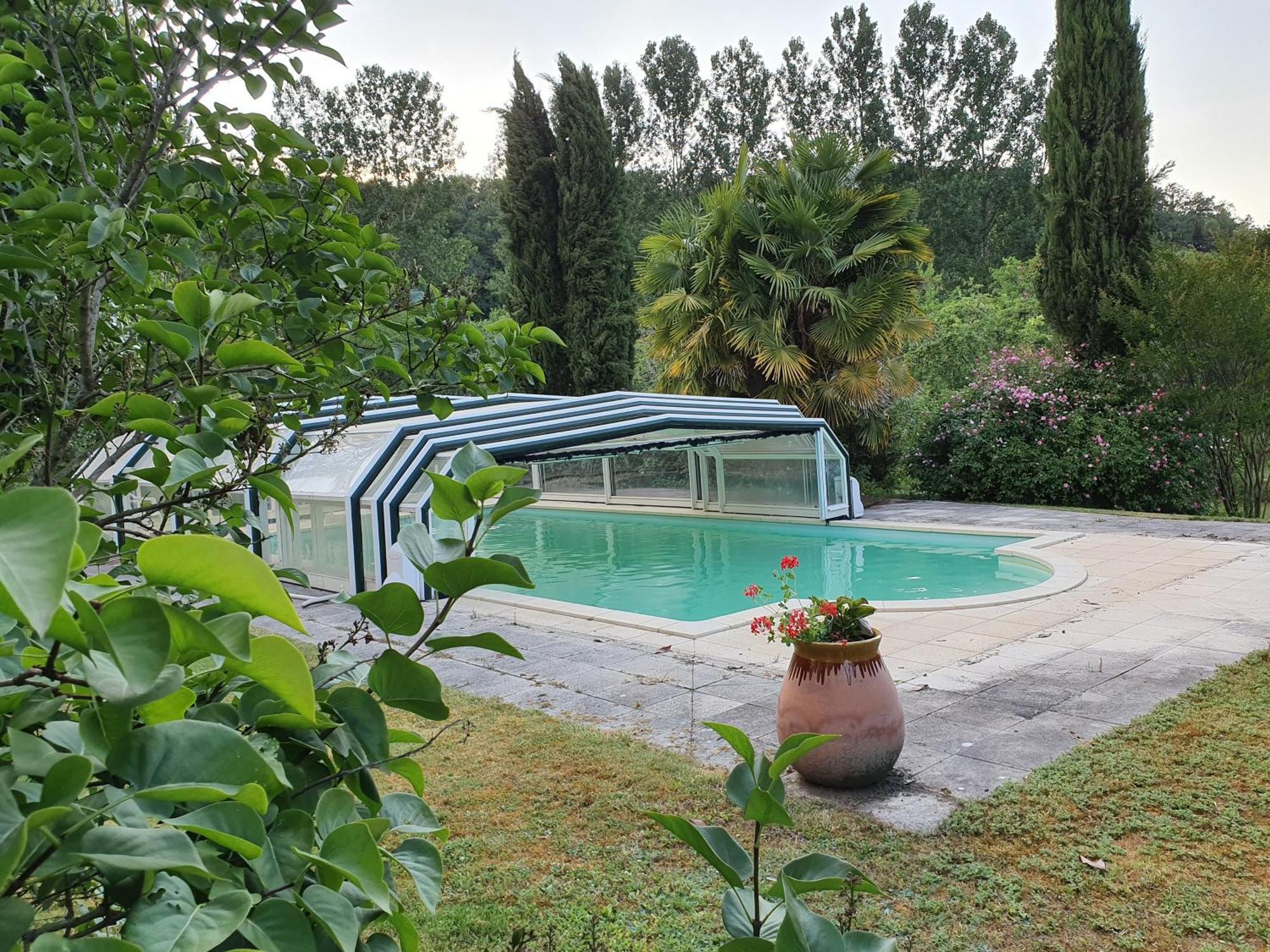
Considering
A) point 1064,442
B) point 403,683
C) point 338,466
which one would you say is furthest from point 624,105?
point 403,683

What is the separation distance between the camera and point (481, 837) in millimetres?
3928

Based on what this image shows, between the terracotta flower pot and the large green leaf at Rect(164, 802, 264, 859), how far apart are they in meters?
3.88

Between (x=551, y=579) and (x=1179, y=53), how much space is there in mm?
14921

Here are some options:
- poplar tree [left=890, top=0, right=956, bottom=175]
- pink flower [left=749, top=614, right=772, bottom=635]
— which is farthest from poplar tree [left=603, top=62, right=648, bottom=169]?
pink flower [left=749, top=614, right=772, bottom=635]

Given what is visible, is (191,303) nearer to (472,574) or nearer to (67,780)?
(472,574)

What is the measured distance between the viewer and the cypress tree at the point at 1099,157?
16.0 m

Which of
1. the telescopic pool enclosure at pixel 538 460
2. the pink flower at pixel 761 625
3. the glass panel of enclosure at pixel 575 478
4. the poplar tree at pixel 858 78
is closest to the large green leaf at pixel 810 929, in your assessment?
the pink flower at pixel 761 625

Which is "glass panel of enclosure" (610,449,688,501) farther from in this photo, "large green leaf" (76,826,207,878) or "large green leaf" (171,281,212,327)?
"large green leaf" (76,826,207,878)

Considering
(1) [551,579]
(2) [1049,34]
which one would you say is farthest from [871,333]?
(2) [1049,34]

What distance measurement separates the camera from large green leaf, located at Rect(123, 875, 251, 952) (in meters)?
0.56

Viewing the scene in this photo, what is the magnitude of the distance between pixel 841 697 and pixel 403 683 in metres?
3.80

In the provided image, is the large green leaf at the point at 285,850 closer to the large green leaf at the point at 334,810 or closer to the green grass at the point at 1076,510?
the large green leaf at the point at 334,810

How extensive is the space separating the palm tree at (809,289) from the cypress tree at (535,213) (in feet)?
17.4

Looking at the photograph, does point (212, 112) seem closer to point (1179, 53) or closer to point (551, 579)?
point (551, 579)
